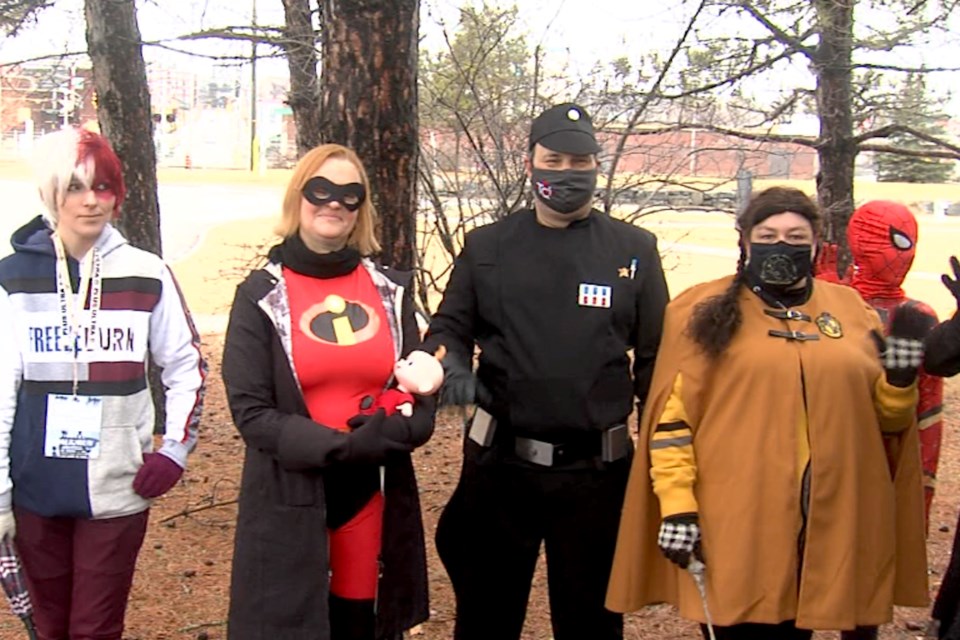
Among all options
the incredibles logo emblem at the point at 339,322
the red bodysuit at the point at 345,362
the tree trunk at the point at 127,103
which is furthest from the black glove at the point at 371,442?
the tree trunk at the point at 127,103

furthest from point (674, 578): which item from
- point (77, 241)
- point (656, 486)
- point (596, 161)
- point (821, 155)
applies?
point (821, 155)

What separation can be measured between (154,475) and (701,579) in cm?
173

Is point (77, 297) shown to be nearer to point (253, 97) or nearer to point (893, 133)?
point (893, 133)

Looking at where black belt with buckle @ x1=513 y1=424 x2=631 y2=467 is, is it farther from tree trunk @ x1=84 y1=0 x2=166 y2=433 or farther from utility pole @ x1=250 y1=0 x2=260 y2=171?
utility pole @ x1=250 y1=0 x2=260 y2=171

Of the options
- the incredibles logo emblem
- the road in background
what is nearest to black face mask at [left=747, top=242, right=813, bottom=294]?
the incredibles logo emblem

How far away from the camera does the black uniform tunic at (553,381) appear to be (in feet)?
11.3

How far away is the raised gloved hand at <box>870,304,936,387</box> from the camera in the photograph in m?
3.20

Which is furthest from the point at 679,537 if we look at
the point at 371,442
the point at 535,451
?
the point at 371,442

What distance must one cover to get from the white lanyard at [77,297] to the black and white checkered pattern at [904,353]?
2.41m

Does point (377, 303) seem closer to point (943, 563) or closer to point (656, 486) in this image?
point (656, 486)

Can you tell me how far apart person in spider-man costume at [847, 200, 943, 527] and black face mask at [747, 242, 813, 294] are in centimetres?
A: 96

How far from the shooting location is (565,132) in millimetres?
3543

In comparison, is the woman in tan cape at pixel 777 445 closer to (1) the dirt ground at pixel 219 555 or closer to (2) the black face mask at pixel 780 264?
(2) the black face mask at pixel 780 264

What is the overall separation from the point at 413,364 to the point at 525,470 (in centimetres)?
58
